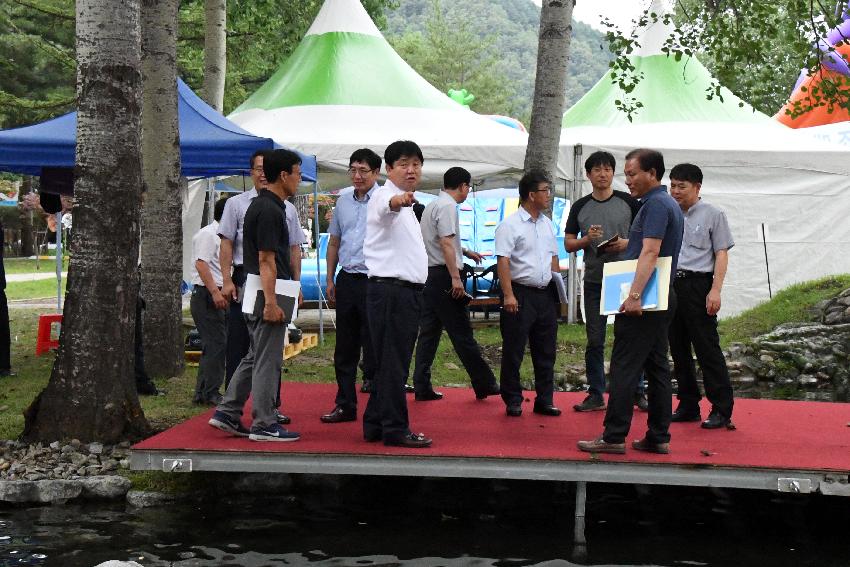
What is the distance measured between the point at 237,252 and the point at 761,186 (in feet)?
33.3

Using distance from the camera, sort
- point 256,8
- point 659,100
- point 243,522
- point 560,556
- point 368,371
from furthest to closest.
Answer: point 256,8
point 659,100
point 368,371
point 243,522
point 560,556

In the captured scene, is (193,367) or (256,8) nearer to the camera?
(193,367)

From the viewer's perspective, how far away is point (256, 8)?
746 inches

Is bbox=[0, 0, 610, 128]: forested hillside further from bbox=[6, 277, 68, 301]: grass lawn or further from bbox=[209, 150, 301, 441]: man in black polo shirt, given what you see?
bbox=[209, 150, 301, 441]: man in black polo shirt

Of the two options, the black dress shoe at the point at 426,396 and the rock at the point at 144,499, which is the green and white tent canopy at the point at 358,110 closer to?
the black dress shoe at the point at 426,396

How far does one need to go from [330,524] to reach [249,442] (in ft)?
2.27

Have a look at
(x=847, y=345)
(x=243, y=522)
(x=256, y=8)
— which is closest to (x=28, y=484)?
(x=243, y=522)

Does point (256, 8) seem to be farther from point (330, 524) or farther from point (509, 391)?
point (330, 524)

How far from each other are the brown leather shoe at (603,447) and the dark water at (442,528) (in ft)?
1.60

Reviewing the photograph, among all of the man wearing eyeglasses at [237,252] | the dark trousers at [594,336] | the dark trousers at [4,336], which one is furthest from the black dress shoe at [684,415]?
the dark trousers at [4,336]

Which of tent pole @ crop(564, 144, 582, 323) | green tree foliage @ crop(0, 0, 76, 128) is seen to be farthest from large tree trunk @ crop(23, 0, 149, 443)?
green tree foliage @ crop(0, 0, 76, 128)

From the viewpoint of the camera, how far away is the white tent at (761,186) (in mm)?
15422

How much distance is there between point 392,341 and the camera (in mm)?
6434

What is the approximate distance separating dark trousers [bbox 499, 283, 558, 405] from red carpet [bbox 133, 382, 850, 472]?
0.69 ft
